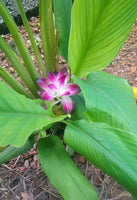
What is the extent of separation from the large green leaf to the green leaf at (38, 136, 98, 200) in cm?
28

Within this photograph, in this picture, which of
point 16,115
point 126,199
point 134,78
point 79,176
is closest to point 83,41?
point 16,115

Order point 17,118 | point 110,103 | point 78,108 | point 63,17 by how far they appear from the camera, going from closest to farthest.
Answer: point 17,118 → point 110,103 → point 78,108 → point 63,17

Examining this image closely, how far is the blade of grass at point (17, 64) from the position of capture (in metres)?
0.76

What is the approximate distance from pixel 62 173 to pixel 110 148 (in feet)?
0.69

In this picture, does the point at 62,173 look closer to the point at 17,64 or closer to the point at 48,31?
the point at 17,64

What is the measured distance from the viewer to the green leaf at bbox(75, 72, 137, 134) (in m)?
0.58

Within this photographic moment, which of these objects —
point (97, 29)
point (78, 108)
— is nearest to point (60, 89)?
point (78, 108)

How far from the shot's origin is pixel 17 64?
2.72 feet

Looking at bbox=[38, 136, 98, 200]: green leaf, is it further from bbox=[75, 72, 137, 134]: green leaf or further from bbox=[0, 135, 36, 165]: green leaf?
bbox=[75, 72, 137, 134]: green leaf

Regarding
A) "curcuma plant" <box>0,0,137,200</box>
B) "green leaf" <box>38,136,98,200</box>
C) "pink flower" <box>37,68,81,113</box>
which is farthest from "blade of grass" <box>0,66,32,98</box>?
"green leaf" <box>38,136,98,200</box>

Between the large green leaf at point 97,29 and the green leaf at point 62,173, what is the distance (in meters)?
0.28

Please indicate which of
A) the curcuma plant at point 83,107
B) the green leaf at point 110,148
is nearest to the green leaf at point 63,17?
the curcuma plant at point 83,107

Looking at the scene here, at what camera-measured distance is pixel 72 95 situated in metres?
0.77

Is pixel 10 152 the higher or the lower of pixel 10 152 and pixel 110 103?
the lower
